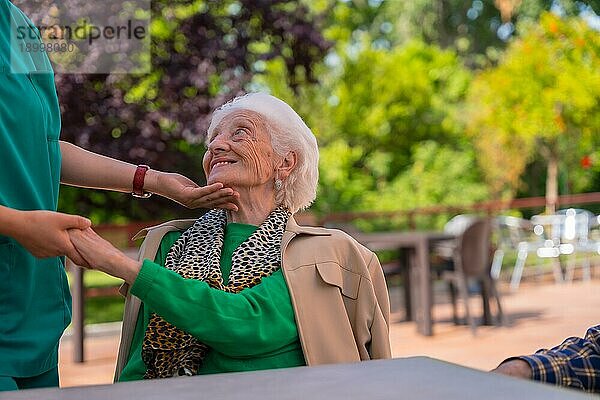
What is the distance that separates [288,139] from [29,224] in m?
0.80

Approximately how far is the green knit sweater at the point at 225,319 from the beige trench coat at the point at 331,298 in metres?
0.03

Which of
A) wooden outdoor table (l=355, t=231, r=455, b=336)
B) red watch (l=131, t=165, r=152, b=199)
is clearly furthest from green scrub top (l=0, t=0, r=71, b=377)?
wooden outdoor table (l=355, t=231, r=455, b=336)

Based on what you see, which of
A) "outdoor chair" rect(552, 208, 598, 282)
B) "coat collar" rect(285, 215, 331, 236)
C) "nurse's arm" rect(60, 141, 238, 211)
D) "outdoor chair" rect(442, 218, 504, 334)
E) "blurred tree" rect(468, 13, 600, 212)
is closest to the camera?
"nurse's arm" rect(60, 141, 238, 211)

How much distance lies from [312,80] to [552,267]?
4.05 meters

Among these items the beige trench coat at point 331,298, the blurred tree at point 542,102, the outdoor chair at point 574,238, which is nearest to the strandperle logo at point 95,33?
the beige trench coat at point 331,298

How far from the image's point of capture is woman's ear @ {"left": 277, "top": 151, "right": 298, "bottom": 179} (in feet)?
6.32

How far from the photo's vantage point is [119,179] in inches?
66.7

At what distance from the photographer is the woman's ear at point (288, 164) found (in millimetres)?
1927

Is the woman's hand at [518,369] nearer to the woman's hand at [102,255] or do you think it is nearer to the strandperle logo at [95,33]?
the woman's hand at [102,255]

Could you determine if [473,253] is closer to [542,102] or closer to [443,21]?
[542,102]

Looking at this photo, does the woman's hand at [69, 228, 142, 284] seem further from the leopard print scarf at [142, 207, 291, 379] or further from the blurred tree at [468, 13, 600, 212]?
the blurred tree at [468, 13, 600, 212]

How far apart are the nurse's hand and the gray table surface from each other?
0.32 metres

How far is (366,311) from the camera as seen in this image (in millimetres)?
1720

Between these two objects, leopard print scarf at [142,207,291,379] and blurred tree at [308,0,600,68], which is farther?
blurred tree at [308,0,600,68]
